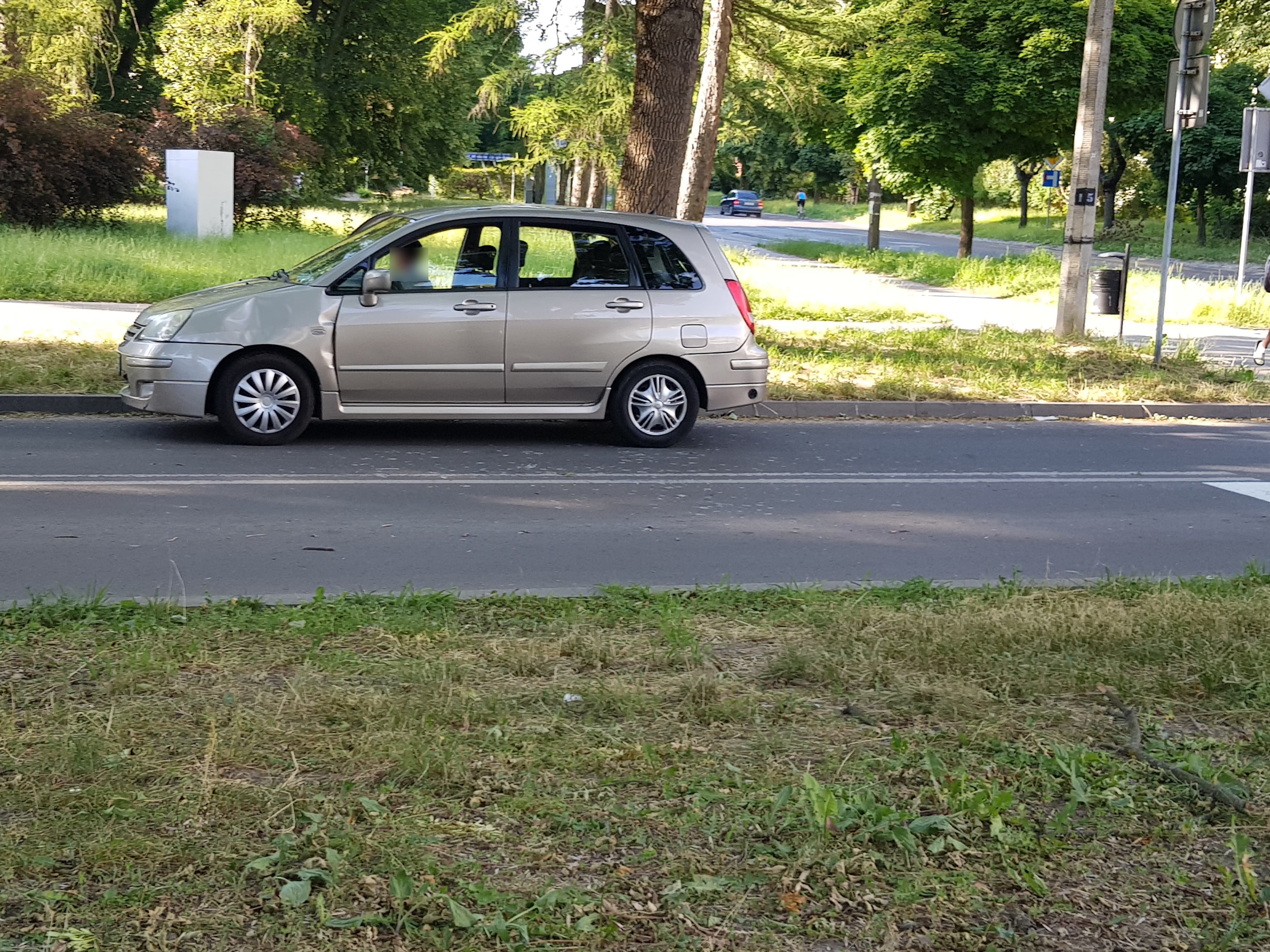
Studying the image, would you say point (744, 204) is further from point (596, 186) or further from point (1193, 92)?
point (1193, 92)

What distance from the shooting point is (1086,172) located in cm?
1691

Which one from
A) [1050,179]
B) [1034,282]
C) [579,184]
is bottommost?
[1034,282]

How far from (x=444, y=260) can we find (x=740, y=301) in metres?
2.37

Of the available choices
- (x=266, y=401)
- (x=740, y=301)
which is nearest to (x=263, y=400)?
(x=266, y=401)

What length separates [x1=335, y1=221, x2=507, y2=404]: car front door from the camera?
1009cm

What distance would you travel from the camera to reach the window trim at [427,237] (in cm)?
1013

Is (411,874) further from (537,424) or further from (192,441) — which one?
(537,424)

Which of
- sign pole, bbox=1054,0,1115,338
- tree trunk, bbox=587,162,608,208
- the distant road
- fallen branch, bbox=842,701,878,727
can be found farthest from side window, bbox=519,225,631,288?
tree trunk, bbox=587,162,608,208

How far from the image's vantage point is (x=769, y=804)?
388cm

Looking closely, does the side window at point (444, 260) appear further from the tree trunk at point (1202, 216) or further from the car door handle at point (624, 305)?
the tree trunk at point (1202, 216)

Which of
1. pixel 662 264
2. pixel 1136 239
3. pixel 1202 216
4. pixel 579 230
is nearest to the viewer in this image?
pixel 579 230

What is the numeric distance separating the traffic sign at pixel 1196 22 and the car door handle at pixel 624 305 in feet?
25.8

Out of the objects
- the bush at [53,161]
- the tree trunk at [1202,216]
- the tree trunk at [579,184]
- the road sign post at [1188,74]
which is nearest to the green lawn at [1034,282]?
the road sign post at [1188,74]

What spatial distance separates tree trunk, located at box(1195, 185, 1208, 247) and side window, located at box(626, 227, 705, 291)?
45664 mm
